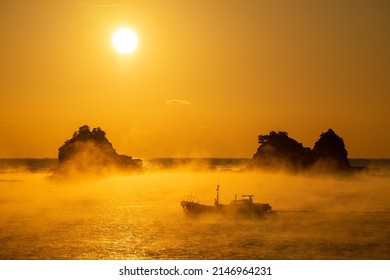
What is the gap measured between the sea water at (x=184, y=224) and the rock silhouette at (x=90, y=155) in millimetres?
1241

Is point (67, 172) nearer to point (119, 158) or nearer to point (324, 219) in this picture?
point (119, 158)

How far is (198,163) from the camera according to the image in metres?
43.2

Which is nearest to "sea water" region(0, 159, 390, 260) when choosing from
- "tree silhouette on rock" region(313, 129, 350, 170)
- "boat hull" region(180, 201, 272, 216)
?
"boat hull" region(180, 201, 272, 216)

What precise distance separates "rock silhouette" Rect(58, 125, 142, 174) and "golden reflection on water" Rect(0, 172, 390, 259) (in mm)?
1772

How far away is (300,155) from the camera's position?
34656 millimetres

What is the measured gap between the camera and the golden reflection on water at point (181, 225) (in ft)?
59.5

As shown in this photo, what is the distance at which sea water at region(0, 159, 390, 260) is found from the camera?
1816 cm

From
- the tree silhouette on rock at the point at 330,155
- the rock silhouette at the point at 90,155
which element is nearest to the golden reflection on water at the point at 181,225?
the tree silhouette on rock at the point at 330,155

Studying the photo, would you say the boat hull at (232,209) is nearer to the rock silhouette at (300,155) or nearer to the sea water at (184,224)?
the sea water at (184,224)

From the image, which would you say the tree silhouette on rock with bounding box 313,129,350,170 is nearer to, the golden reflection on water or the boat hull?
the golden reflection on water

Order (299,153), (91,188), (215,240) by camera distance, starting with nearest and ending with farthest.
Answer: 1. (215,240)
2. (299,153)
3. (91,188)
